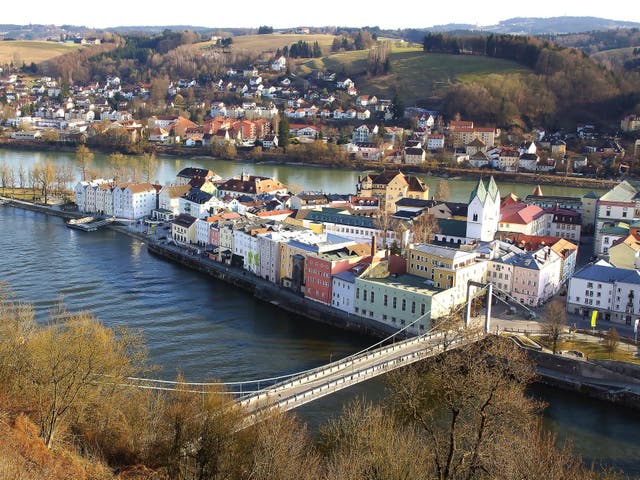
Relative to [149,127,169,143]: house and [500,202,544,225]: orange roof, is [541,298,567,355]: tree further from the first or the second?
[149,127,169,143]: house

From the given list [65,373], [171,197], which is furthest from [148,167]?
[65,373]

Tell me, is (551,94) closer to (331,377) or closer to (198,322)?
(198,322)

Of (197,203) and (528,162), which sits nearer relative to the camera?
(197,203)

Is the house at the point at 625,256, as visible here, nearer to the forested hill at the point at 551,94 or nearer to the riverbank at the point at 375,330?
the riverbank at the point at 375,330

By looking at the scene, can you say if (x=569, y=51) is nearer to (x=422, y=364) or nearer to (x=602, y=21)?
(x=422, y=364)

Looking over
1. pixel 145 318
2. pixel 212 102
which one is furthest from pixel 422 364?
pixel 212 102

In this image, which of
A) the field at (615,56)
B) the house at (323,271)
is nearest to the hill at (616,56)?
the field at (615,56)

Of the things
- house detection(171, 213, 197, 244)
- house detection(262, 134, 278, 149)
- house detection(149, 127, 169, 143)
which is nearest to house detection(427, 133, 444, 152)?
house detection(262, 134, 278, 149)
